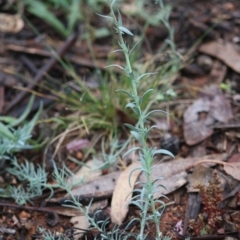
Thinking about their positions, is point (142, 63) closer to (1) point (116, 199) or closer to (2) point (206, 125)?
(2) point (206, 125)

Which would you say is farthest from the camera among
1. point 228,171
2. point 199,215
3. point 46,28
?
point 46,28

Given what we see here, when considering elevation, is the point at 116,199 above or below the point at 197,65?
below

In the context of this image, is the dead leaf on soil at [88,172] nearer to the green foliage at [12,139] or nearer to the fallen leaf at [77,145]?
the fallen leaf at [77,145]

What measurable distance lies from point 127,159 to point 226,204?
0.54 m

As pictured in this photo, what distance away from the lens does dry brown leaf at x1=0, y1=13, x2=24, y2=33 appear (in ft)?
9.99

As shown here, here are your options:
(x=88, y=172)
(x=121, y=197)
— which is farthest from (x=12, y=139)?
(x=121, y=197)

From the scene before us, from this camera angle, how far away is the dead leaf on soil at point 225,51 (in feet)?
8.86

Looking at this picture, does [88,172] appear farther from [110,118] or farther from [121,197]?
[110,118]

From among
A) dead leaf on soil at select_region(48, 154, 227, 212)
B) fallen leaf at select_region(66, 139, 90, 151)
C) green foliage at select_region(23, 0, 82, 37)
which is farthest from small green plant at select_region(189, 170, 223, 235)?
green foliage at select_region(23, 0, 82, 37)

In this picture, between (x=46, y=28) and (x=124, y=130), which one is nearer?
(x=124, y=130)

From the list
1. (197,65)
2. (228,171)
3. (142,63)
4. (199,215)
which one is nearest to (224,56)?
(197,65)

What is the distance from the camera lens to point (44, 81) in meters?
2.69

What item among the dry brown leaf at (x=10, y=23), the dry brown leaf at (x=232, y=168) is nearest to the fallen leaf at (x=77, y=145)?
the dry brown leaf at (x=232, y=168)

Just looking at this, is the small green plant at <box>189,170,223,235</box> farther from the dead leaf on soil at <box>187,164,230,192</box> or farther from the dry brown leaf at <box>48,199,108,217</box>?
the dry brown leaf at <box>48,199,108,217</box>
